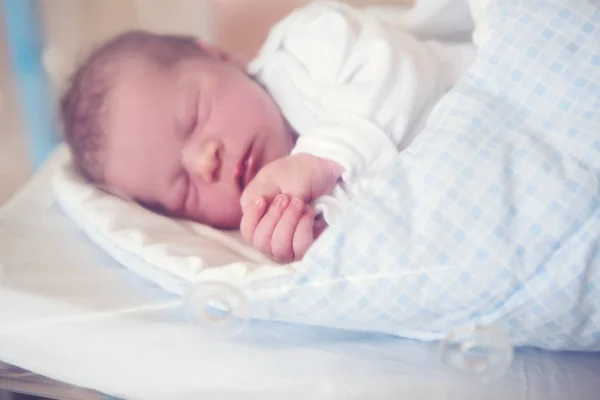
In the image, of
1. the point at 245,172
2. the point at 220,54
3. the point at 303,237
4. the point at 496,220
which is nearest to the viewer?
the point at 496,220

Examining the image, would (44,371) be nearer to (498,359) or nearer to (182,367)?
(182,367)

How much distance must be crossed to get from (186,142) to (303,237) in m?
0.18

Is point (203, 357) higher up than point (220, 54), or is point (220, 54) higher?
point (220, 54)

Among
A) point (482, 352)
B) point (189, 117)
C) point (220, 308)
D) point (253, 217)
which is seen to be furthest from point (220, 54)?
point (482, 352)

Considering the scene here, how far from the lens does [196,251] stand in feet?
1.91

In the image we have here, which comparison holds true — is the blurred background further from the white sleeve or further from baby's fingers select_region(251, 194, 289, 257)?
baby's fingers select_region(251, 194, 289, 257)

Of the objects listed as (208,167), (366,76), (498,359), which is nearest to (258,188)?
(208,167)

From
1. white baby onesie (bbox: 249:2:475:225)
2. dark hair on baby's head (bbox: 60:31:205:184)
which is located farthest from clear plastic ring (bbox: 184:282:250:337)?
dark hair on baby's head (bbox: 60:31:205:184)

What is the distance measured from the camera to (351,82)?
2.28ft

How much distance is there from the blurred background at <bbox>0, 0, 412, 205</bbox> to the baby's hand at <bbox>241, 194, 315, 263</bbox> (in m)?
0.29

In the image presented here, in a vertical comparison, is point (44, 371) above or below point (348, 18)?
below

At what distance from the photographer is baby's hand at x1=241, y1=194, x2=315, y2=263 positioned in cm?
56

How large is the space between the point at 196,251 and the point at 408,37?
370mm

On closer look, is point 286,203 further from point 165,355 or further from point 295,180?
point 165,355
